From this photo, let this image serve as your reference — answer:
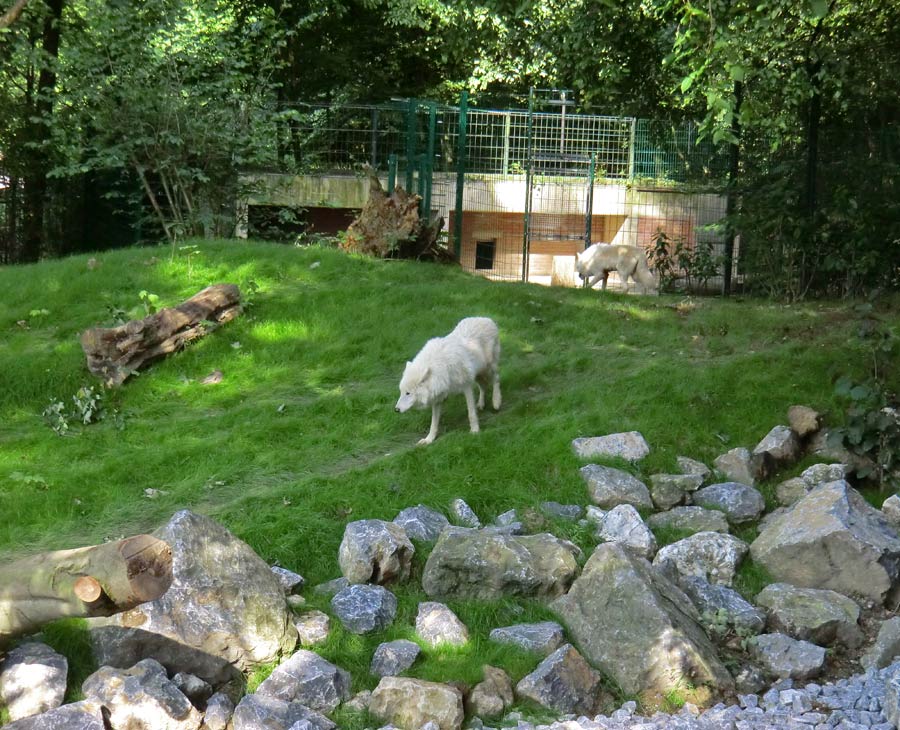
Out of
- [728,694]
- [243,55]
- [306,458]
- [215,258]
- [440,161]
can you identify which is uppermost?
[243,55]

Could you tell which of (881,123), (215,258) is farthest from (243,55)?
(881,123)

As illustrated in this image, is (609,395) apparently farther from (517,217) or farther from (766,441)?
(517,217)

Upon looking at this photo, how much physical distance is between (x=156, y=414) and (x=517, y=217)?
602 inches

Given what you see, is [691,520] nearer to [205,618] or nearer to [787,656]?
[787,656]

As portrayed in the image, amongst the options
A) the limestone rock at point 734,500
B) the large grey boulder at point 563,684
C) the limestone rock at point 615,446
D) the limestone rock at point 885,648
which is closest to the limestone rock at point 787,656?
the limestone rock at point 885,648

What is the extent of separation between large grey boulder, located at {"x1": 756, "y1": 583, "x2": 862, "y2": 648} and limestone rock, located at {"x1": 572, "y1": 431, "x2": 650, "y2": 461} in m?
1.94

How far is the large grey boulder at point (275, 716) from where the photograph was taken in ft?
18.8

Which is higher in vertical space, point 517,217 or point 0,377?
point 517,217

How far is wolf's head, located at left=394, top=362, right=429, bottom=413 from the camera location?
9164mm

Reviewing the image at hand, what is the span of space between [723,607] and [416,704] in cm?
240

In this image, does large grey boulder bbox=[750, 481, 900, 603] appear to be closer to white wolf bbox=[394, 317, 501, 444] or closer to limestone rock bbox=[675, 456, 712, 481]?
limestone rock bbox=[675, 456, 712, 481]

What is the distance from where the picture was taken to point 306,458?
30.6 feet

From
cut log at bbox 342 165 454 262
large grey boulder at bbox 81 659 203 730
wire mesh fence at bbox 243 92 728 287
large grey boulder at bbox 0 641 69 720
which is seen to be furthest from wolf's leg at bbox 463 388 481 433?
wire mesh fence at bbox 243 92 728 287

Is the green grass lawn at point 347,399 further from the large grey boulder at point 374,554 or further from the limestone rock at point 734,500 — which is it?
the limestone rock at point 734,500
